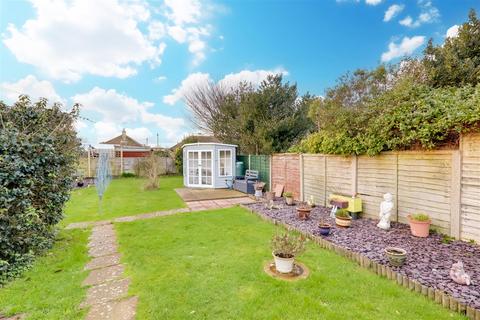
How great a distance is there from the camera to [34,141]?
12.3ft

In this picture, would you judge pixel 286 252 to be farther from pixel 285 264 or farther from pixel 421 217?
pixel 421 217

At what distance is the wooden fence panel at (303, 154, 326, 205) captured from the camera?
7141 mm

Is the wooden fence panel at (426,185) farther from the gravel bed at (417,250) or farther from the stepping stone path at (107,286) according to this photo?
the stepping stone path at (107,286)

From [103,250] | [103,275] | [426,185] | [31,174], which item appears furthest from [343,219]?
[31,174]

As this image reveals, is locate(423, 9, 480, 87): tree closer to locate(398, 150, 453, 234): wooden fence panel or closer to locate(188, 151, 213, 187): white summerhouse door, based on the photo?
locate(398, 150, 453, 234): wooden fence panel

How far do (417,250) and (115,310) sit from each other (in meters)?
4.46

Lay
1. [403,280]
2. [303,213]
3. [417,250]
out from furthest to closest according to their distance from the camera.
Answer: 1. [303,213]
2. [417,250]
3. [403,280]

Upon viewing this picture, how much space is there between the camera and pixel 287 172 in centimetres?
882

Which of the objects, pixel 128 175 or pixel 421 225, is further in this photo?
pixel 128 175

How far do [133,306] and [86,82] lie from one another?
9965 millimetres

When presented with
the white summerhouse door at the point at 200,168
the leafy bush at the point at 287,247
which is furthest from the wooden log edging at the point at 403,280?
the white summerhouse door at the point at 200,168

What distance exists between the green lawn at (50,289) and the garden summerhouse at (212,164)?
750cm

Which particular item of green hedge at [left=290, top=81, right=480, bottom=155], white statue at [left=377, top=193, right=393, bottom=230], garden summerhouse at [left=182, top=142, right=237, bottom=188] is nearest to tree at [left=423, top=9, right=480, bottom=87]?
green hedge at [left=290, top=81, right=480, bottom=155]

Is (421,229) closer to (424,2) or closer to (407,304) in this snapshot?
(407,304)
